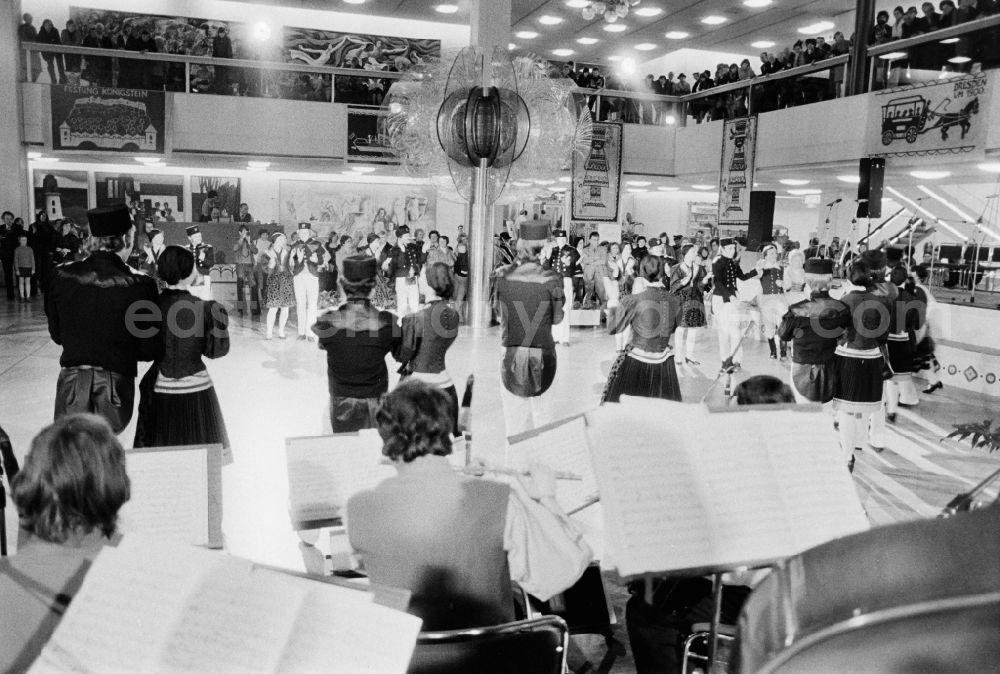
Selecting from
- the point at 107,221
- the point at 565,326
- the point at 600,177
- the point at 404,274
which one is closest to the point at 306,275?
the point at 404,274

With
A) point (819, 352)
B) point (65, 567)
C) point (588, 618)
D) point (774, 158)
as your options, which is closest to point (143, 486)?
point (65, 567)

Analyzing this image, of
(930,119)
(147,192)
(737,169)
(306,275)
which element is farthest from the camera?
(147,192)

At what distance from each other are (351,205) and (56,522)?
18.0 m

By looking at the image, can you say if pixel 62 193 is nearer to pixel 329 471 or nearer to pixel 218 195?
pixel 218 195

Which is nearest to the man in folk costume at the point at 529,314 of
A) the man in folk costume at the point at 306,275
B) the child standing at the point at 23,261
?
the man in folk costume at the point at 306,275

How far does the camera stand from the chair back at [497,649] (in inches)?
64.4

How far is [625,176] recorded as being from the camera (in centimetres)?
1725

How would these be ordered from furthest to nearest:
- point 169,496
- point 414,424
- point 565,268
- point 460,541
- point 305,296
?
point 565,268 → point 305,296 → point 169,496 → point 414,424 → point 460,541

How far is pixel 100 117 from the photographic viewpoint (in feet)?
45.4

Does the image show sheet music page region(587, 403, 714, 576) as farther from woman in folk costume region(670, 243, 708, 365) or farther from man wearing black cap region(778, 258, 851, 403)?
woman in folk costume region(670, 243, 708, 365)

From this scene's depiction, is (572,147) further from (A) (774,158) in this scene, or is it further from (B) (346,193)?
(B) (346,193)

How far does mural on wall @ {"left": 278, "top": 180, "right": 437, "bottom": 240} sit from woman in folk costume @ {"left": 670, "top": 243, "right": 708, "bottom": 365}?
10.2 m

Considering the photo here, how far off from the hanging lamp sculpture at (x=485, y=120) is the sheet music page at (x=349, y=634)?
598 centimetres

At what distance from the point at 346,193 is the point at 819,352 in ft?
49.9
